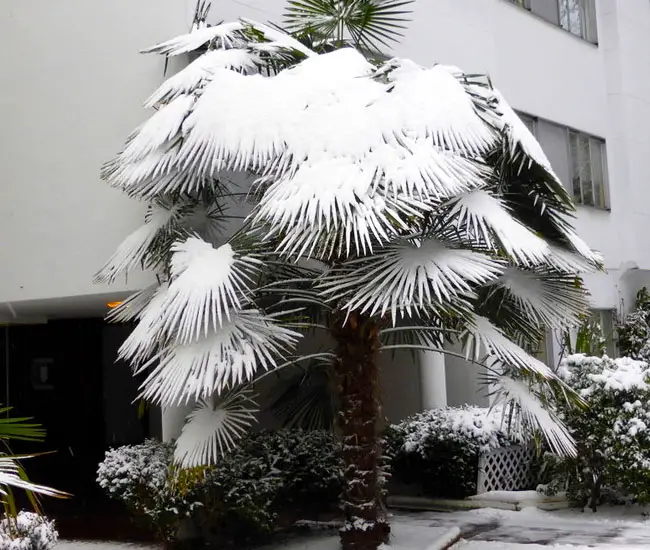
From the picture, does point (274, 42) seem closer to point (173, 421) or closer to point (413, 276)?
point (413, 276)

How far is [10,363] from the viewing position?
15.8 m

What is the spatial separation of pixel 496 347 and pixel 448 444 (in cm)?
415

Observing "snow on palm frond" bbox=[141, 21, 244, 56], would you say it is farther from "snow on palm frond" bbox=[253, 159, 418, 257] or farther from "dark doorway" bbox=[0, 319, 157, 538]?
"dark doorway" bbox=[0, 319, 157, 538]

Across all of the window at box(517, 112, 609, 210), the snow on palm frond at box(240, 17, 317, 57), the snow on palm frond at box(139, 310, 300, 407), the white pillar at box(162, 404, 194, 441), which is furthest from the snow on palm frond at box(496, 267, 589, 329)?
the window at box(517, 112, 609, 210)

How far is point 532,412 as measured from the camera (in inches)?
297

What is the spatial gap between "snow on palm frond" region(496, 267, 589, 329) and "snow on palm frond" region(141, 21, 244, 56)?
11.6 feet

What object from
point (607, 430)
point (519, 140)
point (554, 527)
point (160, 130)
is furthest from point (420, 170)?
point (554, 527)

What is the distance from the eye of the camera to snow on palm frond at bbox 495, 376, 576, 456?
7477 millimetres

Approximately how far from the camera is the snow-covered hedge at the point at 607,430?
9.65 m

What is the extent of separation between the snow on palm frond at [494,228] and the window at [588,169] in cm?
906

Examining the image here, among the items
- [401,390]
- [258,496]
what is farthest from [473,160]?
[401,390]

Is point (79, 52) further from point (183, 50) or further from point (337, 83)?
point (337, 83)

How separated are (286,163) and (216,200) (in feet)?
5.52

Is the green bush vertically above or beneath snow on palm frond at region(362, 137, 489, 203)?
beneath
